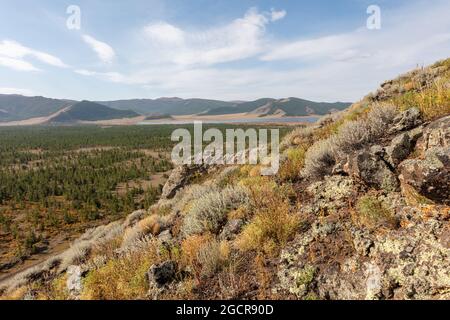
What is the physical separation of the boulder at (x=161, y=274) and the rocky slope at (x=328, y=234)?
0.01 metres

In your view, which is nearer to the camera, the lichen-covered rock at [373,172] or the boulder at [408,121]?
the lichen-covered rock at [373,172]

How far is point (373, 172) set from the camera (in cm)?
441

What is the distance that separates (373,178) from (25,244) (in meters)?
16.6

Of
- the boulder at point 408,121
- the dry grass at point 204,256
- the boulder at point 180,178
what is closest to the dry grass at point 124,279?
the dry grass at point 204,256

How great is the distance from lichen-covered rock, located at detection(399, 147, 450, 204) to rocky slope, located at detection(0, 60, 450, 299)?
0.04 ft

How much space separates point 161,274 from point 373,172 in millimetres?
3427

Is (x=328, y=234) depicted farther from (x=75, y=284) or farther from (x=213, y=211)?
(x=75, y=284)

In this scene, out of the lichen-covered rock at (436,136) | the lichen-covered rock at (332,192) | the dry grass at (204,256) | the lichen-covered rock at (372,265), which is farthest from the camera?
the lichen-covered rock at (332,192)

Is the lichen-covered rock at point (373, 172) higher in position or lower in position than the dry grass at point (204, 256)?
higher

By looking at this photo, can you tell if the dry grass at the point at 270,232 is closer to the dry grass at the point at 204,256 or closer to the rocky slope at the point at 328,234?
the rocky slope at the point at 328,234

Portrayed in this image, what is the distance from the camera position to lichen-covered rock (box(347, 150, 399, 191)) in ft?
13.8

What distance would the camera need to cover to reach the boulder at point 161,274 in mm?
4176

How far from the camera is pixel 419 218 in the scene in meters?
3.52
